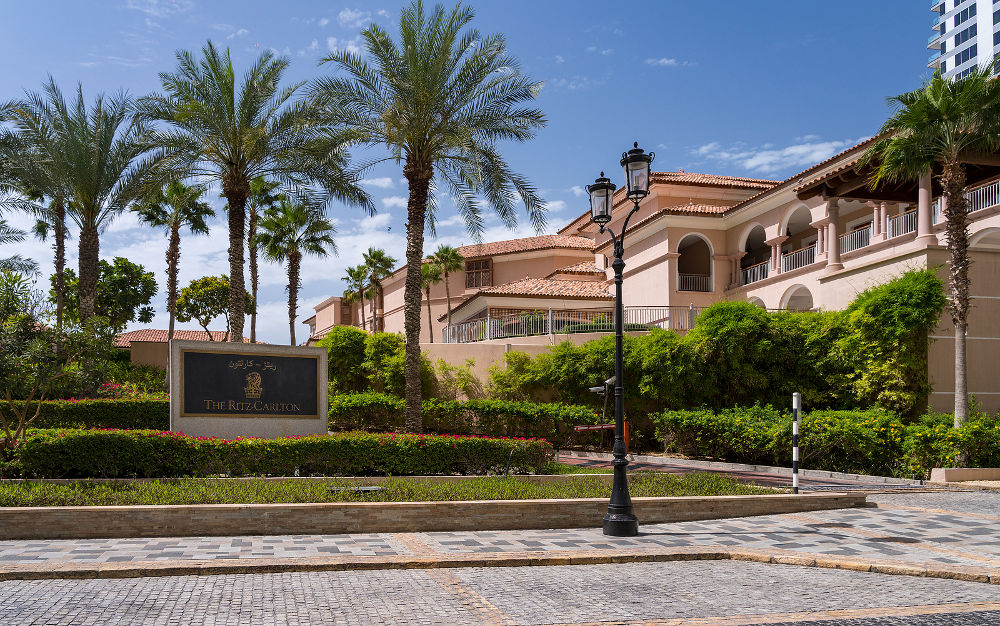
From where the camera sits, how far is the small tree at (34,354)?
46.1ft

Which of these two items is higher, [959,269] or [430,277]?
[430,277]

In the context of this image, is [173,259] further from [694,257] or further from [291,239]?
[694,257]

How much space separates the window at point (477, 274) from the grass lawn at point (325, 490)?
3446 centimetres

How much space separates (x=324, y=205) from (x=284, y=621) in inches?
675

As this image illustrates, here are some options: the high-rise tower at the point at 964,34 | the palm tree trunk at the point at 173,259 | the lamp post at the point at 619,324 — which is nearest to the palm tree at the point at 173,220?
the palm tree trunk at the point at 173,259

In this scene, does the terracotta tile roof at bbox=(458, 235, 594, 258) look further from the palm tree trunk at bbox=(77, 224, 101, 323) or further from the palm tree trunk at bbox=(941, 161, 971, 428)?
the palm tree trunk at bbox=(941, 161, 971, 428)

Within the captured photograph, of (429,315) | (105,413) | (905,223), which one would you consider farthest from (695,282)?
(105,413)

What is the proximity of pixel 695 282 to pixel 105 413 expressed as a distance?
986 inches

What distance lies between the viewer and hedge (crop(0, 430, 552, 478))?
13.1 m

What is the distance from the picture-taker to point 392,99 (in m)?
19.4

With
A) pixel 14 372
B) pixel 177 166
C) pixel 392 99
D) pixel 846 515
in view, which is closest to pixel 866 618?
pixel 846 515

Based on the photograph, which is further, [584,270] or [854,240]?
[584,270]

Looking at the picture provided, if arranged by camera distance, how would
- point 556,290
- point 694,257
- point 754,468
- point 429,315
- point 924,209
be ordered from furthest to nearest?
point 429,315, point 694,257, point 556,290, point 924,209, point 754,468

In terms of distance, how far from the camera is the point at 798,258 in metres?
31.5
